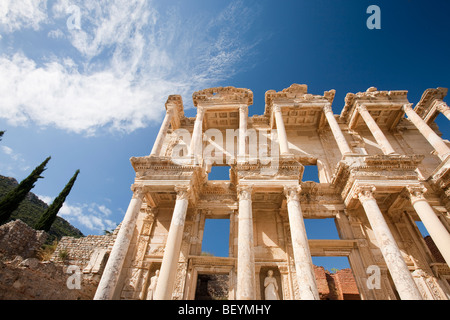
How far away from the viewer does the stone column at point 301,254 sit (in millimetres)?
7742

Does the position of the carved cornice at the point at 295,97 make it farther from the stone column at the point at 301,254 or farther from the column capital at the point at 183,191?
the column capital at the point at 183,191

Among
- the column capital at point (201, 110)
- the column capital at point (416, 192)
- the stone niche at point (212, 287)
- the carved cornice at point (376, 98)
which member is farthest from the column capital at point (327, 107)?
the stone niche at point (212, 287)

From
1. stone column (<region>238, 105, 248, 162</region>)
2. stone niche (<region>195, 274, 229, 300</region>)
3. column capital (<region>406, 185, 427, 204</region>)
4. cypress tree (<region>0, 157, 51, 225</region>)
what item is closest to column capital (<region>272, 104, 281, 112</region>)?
stone column (<region>238, 105, 248, 162</region>)

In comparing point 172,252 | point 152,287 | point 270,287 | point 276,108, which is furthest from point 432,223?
point 152,287

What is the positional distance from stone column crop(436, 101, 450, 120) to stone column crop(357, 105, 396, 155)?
4.94 m

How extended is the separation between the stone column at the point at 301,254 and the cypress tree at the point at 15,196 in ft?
80.5

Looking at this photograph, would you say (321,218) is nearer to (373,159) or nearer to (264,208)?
(264,208)

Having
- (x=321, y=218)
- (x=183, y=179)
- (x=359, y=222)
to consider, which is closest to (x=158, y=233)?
(x=183, y=179)

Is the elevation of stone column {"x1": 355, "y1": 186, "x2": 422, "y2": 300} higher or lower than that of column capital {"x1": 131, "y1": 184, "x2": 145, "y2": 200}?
lower

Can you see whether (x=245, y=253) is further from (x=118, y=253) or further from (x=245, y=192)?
(x=118, y=253)

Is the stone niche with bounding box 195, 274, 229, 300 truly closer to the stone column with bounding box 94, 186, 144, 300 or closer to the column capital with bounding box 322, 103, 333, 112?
the stone column with bounding box 94, 186, 144, 300

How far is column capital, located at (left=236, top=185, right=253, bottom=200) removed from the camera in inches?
413

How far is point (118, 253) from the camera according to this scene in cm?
897

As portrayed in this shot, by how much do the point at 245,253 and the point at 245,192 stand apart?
2769mm
